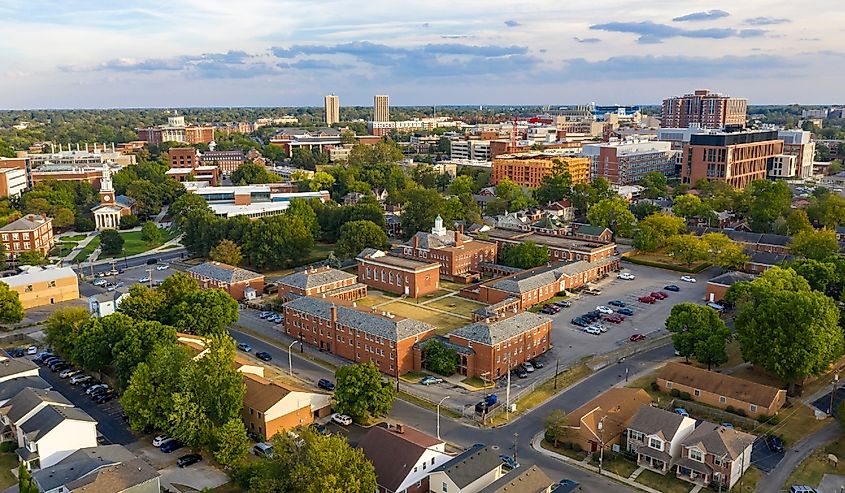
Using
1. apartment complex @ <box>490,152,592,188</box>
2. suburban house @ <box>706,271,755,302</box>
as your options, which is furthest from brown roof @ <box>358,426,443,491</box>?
apartment complex @ <box>490,152,592,188</box>

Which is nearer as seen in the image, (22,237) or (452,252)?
(452,252)

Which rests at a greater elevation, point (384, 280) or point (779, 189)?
point (779, 189)

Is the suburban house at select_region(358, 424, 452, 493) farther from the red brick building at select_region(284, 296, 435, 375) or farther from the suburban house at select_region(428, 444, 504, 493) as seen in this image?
the red brick building at select_region(284, 296, 435, 375)

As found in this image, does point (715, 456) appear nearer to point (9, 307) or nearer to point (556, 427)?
point (556, 427)

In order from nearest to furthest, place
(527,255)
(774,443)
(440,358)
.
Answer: (774,443) → (440,358) → (527,255)

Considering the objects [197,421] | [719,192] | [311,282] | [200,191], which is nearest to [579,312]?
[311,282]

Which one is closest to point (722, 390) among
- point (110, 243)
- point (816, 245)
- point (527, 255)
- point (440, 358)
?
point (440, 358)

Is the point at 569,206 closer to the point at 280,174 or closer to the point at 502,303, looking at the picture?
the point at 502,303
